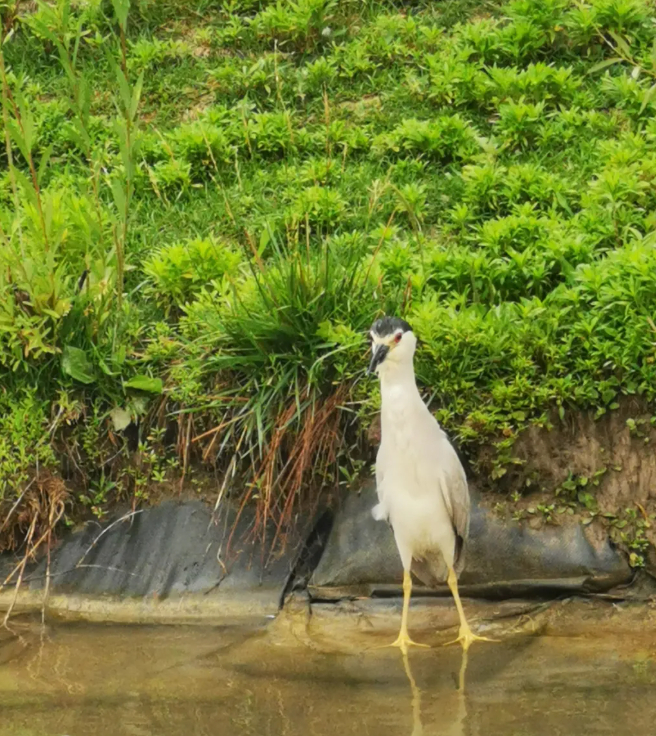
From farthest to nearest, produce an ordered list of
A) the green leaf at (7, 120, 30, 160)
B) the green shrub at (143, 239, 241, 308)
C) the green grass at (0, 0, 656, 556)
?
the green shrub at (143, 239, 241, 308) < the green grass at (0, 0, 656, 556) < the green leaf at (7, 120, 30, 160)

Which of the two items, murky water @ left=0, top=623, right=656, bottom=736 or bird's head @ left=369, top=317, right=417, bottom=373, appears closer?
murky water @ left=0, top=623, right=656, bottom=736

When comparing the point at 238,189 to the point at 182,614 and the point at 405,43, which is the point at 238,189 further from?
the point at 182,614

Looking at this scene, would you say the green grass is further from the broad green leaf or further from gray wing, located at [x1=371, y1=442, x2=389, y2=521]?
gray wing, located at [x1=371, y1=442, x2=389, y2=521]

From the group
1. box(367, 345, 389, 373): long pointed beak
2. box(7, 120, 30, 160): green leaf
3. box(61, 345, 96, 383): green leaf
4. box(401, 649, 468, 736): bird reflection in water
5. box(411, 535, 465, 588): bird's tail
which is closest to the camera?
box(401, 649, 468, 736): bird reflection in water

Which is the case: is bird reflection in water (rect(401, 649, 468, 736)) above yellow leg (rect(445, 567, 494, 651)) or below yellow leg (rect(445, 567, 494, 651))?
above

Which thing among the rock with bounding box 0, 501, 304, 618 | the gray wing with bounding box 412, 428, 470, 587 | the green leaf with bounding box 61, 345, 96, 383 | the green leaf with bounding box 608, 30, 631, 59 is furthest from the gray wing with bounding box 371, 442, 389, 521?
the green leaf with bounding box 608, 30, 631, 59

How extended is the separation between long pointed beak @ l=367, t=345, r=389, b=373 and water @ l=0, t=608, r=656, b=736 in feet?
4.06

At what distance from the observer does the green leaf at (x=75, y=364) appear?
6.12 m

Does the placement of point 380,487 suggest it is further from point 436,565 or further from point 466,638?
point 466,638

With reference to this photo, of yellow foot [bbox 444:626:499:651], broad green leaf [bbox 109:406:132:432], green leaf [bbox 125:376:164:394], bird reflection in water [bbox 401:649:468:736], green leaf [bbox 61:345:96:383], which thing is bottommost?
yellow foot [bbox 444:626:499:651]

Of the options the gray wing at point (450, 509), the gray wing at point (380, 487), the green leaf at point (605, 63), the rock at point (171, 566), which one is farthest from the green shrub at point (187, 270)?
the green leaf at point (605, 63)

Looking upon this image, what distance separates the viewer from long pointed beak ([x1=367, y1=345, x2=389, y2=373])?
5227mm

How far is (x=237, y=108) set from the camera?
8391 mm

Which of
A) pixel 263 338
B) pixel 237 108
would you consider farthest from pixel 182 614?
pixel 237 108
